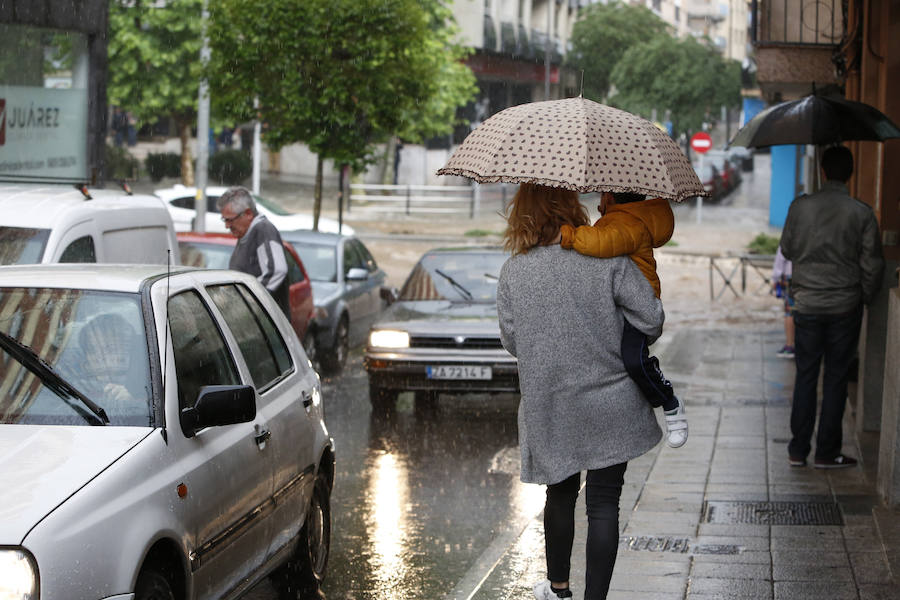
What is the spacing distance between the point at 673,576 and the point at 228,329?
227 cm

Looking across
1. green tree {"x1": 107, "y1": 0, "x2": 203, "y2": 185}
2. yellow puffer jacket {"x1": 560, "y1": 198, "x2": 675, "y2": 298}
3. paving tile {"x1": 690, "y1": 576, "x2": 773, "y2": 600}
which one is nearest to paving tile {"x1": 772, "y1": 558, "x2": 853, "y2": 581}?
paving tile {"x1": 690, "y1": 576, "x2": 773, "y2": 600}

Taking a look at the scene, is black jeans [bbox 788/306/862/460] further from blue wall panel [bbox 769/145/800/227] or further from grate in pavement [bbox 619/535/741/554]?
blue wall panel [bbox 769/145/800/227]

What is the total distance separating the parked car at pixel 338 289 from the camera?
14.3 metres

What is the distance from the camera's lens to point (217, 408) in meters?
4.50

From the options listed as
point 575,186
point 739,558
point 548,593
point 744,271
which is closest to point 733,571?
point 739,558

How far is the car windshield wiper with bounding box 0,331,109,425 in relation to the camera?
4.45 meters

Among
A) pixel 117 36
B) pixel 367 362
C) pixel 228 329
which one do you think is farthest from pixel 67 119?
pixel 117 36

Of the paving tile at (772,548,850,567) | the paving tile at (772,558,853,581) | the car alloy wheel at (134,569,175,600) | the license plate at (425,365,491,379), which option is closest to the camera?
the car alloy wheel at (134,569,175,600)

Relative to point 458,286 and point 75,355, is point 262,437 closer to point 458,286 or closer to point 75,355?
point 75,355

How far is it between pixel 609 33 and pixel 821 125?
2313 inches

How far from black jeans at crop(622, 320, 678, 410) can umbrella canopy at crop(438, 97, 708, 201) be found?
1.60ft

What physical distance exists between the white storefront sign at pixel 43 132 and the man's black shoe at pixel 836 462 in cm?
847

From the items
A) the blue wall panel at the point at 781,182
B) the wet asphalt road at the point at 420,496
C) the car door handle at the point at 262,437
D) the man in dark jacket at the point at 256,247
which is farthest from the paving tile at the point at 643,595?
the blue wall panel at the point at 781,182

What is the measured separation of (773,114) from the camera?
9219 millimetres
